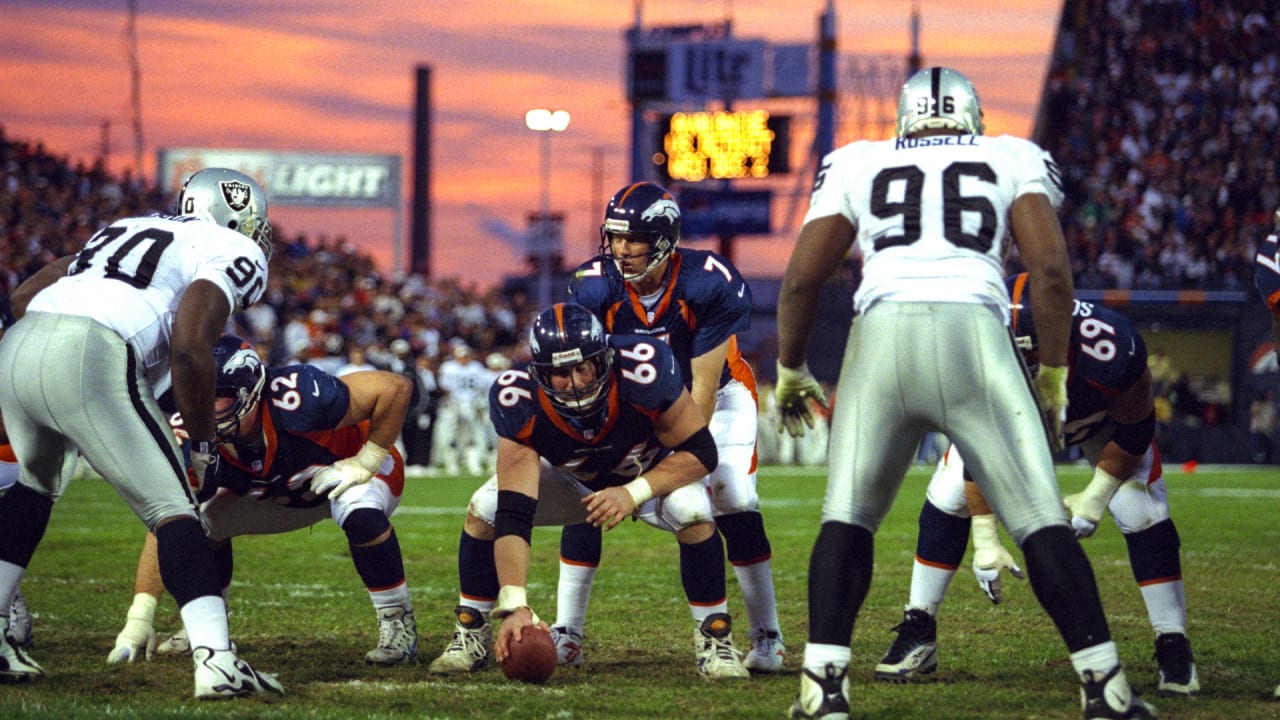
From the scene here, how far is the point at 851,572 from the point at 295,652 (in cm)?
263

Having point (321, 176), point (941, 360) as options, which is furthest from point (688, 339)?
point (321, 176)

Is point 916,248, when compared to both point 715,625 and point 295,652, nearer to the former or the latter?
point 715,625

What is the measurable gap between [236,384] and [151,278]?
1.94 feet

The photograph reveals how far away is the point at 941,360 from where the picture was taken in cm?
424

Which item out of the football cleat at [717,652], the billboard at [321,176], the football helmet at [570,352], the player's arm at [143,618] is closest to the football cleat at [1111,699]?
the football cleat at [717,652]

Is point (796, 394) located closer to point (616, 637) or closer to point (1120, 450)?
point (1120, 450)

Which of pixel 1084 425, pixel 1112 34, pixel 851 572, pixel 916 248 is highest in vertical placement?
pixel 1112 34

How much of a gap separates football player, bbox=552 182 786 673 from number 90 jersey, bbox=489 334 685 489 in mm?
465

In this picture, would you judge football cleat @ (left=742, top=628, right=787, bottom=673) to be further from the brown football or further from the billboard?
the billboard

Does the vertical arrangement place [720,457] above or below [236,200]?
below

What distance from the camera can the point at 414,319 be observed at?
26.0 metres

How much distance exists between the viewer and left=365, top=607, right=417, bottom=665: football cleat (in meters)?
5.72

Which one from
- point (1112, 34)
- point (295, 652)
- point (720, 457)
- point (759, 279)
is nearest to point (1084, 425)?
point (720, 457)

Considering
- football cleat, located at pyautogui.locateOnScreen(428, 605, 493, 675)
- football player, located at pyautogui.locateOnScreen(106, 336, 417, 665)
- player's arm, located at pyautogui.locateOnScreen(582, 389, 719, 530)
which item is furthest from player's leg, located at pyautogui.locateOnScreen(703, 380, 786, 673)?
football player, located at pyautogui.locateOnScreen(106, 336, 417, 665)
